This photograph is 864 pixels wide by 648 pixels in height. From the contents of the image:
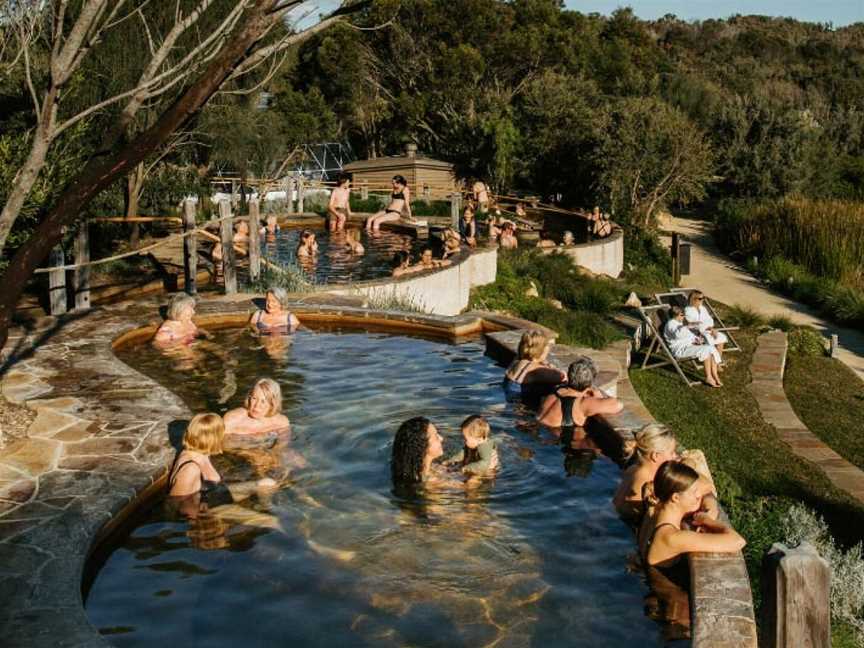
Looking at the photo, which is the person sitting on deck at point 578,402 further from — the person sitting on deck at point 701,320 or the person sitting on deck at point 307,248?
the person sitting on deck at point 307,248

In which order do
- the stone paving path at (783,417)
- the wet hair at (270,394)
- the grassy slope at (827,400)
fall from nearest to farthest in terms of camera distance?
the wet hair at (270,394)
the stone paving path at (783,417)
the grassy slope at (827,400)

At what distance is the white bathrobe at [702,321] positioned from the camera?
14.5 meters

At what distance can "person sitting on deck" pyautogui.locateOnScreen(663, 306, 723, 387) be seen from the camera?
13.6 metres

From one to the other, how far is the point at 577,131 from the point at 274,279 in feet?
67.3

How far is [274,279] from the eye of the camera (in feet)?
50.6

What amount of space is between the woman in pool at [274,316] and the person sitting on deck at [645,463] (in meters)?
6.27

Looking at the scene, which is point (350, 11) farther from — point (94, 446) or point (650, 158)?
point (650, 158)

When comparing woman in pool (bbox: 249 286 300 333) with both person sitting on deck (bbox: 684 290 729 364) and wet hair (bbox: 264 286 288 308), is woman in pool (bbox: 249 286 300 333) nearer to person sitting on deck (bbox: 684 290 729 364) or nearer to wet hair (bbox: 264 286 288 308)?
wet hair (bbox: 264 286 288 308)

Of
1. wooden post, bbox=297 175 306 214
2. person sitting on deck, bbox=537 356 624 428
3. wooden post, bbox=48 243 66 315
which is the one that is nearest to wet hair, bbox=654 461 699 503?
person sitting on deck, bbox=537 356 624 428

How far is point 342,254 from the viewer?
20.5 meters

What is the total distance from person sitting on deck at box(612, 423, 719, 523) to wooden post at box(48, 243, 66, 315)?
27.3 ft

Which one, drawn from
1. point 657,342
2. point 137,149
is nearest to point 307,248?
point 657,342

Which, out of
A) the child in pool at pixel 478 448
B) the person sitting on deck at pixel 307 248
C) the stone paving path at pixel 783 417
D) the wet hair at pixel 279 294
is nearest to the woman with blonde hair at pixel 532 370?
the child in pool at pixel 478 448

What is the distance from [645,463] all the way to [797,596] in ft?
8.32
